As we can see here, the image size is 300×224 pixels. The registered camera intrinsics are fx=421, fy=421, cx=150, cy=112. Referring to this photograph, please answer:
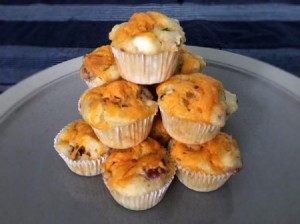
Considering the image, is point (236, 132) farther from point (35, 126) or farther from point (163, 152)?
point (35, 126)

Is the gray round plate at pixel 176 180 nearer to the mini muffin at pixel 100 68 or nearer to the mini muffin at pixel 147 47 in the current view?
the mini muffin at pixel 100 68

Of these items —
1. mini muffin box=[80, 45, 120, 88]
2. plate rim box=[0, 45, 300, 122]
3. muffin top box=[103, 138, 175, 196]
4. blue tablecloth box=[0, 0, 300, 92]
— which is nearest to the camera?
A: muffin top box=[103, 138, 175, 196]

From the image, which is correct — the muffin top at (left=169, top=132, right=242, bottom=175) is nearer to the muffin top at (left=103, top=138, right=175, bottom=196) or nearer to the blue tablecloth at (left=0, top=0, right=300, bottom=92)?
the muffin top at (left=103, top=138, right=175, bottom=196)

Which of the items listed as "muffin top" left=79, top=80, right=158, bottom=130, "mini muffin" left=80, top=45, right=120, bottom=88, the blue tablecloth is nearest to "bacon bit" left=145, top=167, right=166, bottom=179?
"muffin top" left=79, top=80, right=158, bottom=130

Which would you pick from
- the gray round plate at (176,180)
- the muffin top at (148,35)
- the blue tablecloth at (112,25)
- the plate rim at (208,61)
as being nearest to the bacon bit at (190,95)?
the muffin top at (148,35)

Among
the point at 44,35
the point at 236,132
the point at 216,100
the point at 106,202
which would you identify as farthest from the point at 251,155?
the point at 44,35

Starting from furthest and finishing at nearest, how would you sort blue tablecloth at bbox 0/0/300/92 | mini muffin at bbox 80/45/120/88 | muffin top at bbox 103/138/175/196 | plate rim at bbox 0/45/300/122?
1. blue tablecloth at bbox 0/0/300/92
2. plate rim at bbox 0/45/300/122
3. mini muffin at bbox 80/45/120/88
4. muffin top at bbox 103/138/175/196

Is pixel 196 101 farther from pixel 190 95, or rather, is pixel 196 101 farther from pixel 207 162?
pixel 207 162

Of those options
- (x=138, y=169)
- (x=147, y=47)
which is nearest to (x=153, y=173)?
(x=138, y=169)
